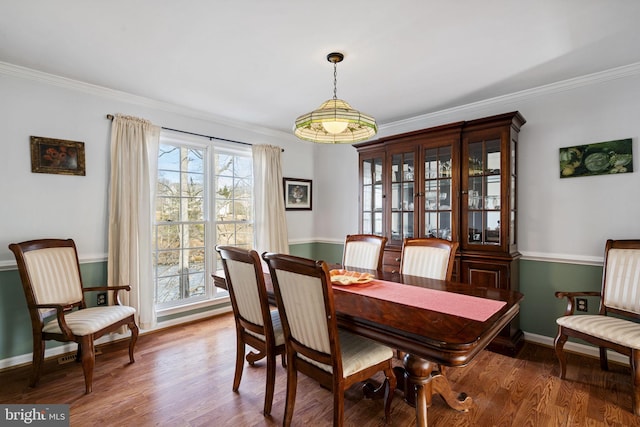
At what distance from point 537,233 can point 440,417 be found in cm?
199

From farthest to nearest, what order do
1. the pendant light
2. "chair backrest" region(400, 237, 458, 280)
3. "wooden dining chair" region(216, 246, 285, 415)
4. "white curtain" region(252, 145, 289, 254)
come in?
"white curtain" region(252, 145, 289, 254) → "chair backrest" region(400, 237, 458, 280) → the pendant light → "wooden dining chair" region(216, 246, 285, 415)

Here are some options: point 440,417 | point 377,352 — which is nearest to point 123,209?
point 377,352

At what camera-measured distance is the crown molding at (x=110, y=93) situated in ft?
8.25

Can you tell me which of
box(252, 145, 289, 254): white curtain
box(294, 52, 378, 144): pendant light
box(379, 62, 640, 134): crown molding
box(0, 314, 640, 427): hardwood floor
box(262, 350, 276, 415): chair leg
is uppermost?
box(379, 62, 640, 134): crown molding

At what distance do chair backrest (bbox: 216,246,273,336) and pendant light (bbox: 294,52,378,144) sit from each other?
3.13 feet

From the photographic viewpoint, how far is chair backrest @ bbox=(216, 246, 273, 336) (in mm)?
1837

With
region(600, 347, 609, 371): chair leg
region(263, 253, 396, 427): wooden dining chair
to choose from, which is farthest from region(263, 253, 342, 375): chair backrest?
region(600, 347, 609, 371): chair leg

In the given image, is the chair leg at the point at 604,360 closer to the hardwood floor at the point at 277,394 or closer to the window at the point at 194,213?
the hardwood floor at the point at 277,394

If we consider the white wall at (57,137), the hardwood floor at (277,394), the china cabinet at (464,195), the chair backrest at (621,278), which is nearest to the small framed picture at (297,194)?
the china cabinet at (464,195)

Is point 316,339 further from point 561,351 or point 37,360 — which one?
point 37,360

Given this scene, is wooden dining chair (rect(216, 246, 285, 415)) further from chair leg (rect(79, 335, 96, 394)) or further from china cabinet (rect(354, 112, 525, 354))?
china cabinet (rect(354, 112, 525, 354))

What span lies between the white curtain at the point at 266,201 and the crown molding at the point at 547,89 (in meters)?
1.85

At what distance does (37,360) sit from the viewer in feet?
7.36

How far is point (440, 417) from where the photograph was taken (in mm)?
1911
